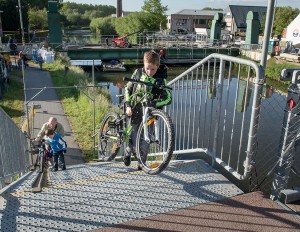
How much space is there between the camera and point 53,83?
19031mm

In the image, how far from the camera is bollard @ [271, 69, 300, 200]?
318cm

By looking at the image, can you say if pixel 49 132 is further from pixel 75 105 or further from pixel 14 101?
pixel 14 101

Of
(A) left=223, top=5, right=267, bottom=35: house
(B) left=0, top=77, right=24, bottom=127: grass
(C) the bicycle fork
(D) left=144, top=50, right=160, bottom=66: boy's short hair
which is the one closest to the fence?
(C) the bicycle fork

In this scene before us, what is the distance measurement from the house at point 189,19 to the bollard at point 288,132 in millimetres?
78239

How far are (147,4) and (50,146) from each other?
147 ft

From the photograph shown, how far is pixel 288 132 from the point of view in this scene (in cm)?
329

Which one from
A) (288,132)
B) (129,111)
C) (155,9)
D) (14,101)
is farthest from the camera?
(155,9)

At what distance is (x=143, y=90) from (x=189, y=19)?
264ft

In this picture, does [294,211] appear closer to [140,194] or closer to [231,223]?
[231,223]

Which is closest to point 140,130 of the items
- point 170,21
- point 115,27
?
point 115,27

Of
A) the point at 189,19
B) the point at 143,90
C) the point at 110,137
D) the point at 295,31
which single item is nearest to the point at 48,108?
the point at 110,137

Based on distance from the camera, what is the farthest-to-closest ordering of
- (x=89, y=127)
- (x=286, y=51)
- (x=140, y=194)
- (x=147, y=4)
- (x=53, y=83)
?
(x=147, y=4) < (x=286, y=51) < (x=53, y=83) < (x=89, y=127) < (x=140, y=194)

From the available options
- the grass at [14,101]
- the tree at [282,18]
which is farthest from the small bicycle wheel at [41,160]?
the tree at [282,18]

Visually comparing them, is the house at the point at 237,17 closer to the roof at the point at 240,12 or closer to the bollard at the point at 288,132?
the roof at the point at 240,12
